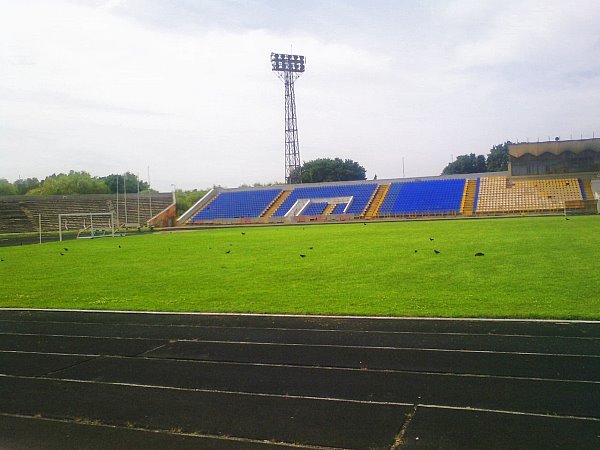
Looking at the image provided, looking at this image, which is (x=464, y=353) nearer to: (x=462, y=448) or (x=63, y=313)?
(x=462, y=448)

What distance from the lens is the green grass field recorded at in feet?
32.8

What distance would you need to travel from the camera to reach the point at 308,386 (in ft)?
19.0

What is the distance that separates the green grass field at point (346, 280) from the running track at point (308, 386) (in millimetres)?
1434

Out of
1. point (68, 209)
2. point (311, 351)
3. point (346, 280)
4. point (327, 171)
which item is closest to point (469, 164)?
point (327, 171)

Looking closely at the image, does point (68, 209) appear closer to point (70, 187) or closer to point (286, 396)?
point (70, 187)

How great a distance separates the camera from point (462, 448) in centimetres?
422

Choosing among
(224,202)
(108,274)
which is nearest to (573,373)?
(108,274)

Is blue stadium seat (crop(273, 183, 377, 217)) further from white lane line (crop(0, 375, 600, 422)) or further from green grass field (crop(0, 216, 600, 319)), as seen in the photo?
white lane line (crop(0, 375, 600, 422))

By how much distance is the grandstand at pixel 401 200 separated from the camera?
51.4 metres

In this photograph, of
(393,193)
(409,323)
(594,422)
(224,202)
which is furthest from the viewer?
(224,202)

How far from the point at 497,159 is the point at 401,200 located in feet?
154

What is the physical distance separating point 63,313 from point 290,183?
215 ft

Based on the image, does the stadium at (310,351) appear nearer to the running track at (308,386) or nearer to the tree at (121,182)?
the running track at (308,386)

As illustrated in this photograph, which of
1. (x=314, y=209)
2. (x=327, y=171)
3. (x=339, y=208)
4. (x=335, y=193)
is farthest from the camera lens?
(x=327, y=171)
